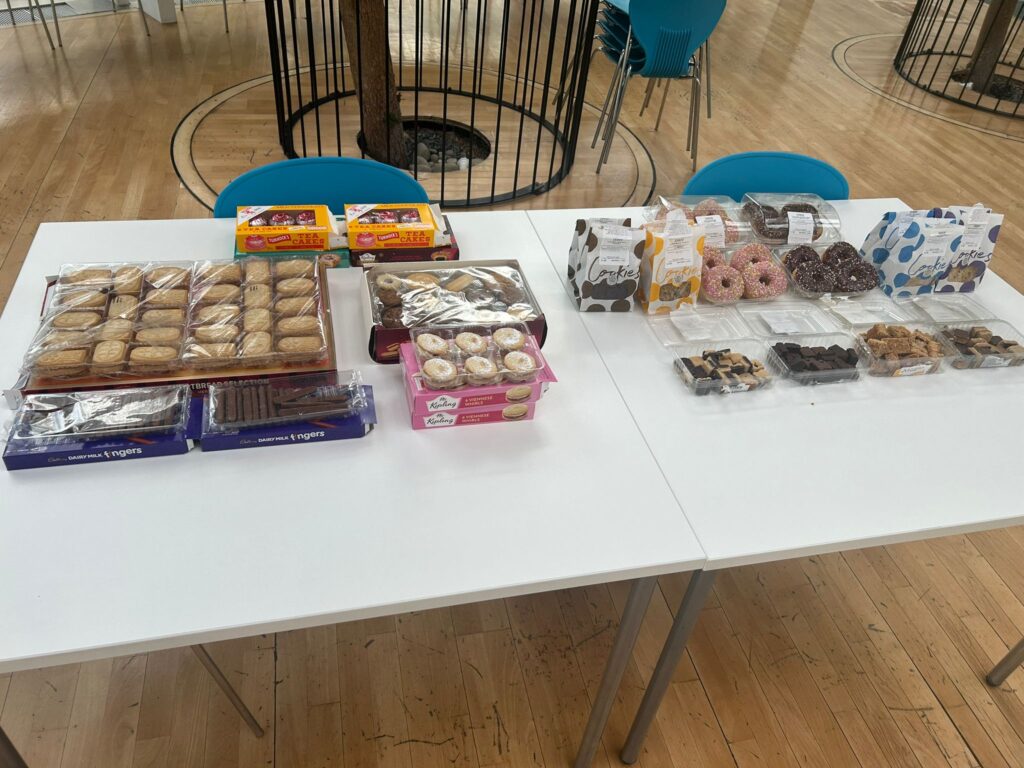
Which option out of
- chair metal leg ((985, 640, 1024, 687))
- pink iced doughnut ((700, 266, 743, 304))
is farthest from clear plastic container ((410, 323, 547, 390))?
chair metal leg ((985, 640, 1024, 687))

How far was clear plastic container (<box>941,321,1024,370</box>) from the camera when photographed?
5.04ft

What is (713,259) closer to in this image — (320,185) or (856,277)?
(856,277)

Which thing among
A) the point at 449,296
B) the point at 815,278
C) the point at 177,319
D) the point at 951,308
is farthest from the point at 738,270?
the point at 177,319

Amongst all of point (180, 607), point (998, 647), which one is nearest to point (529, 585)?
point (180, 607)

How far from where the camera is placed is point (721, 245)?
1688mm

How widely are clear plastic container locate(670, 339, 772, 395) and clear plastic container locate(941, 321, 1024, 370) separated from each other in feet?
1.36

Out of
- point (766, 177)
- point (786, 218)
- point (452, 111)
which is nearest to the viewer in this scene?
point (786, 218)

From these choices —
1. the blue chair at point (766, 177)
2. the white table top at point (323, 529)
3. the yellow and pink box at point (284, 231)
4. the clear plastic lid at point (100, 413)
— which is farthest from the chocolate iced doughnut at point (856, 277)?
the clear plastic lid at point (100, 413)

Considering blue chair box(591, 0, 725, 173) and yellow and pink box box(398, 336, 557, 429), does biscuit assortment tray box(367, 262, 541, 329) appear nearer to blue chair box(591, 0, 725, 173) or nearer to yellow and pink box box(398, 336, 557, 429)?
yellow and pink box box(398, 336, 557, 429)

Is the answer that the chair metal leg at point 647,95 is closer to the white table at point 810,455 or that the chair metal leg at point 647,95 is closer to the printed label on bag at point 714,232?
the printed label on bag at point 714,232

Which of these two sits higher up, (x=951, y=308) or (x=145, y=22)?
(x=951, y=308)

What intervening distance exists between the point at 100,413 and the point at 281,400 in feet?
0.88

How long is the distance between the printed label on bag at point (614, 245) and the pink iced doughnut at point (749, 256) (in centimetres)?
33

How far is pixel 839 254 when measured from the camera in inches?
68.7
